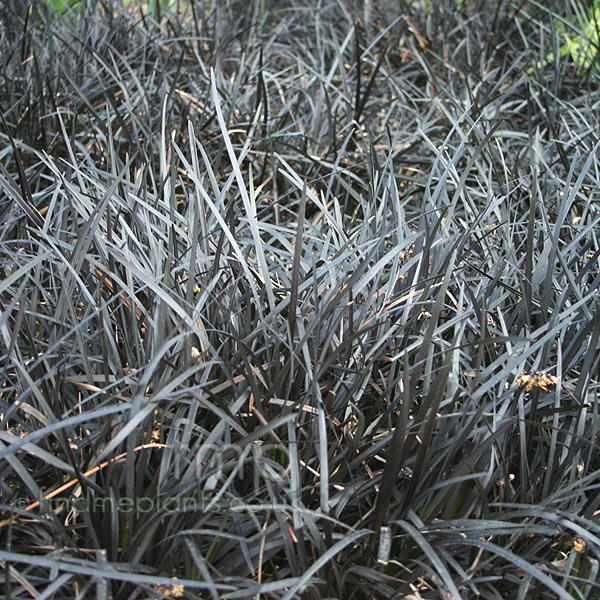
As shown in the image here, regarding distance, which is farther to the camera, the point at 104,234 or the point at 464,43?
the point at 464,43

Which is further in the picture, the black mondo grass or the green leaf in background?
the green leaf in background

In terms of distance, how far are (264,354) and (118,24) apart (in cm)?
250

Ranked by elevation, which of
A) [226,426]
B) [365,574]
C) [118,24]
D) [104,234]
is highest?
[118,24]

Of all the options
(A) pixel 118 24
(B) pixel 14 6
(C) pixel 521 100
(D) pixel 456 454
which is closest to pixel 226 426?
(D) pixel 456 454

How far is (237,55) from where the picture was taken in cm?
341

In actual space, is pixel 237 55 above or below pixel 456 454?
above

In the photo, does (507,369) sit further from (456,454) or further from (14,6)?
(14,6)

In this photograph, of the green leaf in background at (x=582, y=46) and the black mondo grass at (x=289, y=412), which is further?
the green leaf in background at (x=582, y=46)

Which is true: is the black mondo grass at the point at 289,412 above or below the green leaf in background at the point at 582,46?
below

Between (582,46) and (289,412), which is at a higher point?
(582,46)

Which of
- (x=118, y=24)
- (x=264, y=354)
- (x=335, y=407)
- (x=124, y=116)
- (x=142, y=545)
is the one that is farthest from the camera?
(x=118, y=24)

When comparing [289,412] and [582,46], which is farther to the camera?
[582,46]

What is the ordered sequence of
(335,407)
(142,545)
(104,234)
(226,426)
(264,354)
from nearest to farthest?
(142,545), (226,426), (335,407), (264,354), (104,234)

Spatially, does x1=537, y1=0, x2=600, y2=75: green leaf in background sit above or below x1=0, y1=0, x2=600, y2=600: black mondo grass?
above
